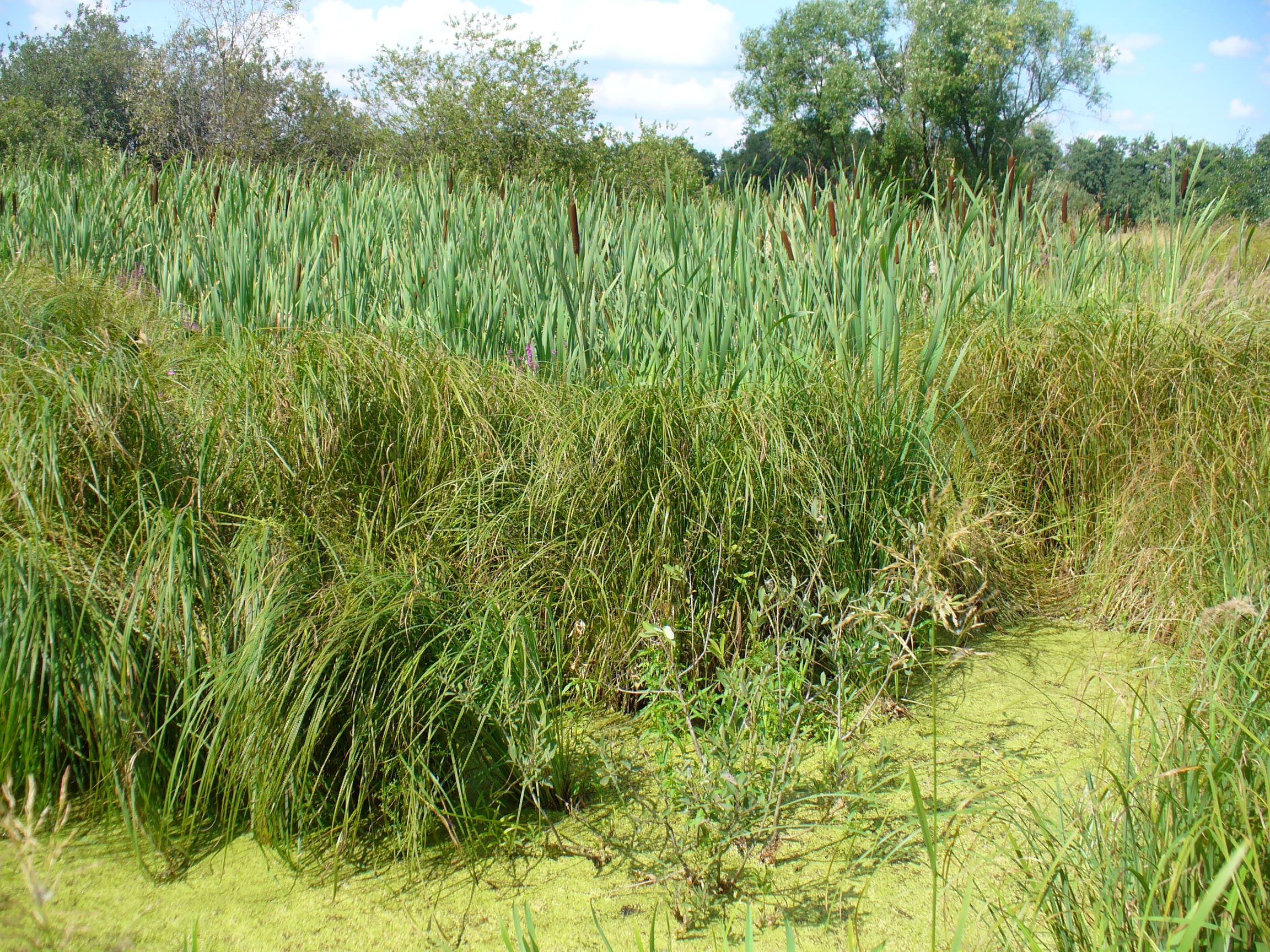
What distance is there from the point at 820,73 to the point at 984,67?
720cm

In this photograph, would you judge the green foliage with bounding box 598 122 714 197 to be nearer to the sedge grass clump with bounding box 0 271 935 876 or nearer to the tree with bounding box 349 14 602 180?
the tree with bounding box 349 14 602 180

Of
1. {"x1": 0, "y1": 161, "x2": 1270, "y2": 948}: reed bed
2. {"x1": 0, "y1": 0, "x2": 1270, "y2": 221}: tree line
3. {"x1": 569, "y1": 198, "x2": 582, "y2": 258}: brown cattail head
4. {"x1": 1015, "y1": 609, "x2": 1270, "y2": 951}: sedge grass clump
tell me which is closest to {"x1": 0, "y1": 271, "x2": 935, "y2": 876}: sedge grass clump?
{"x1": 0, "y1": 161, "x2": 1270, "y2": 948}: reed bed

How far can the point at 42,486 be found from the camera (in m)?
2.06

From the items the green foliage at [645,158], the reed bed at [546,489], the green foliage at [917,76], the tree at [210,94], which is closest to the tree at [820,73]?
the green foliage at [917,76]

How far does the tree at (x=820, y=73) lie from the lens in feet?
109

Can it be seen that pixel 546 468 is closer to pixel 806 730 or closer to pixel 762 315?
pixel 806 730

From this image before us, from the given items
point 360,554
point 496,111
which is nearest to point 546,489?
point 360,554

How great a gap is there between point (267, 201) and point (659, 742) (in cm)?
423

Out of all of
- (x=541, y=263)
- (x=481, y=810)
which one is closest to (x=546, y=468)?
(x=481, y=810)

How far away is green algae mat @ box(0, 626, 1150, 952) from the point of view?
158 centimetres

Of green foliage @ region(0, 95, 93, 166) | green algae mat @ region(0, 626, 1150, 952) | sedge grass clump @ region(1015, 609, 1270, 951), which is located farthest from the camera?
green foliage @ region(0, 95, 93, 166)

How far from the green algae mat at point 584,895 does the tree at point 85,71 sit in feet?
93.4

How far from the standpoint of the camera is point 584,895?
1.72 m

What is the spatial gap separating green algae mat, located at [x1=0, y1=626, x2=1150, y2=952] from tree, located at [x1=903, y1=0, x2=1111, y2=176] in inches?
1206
